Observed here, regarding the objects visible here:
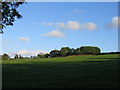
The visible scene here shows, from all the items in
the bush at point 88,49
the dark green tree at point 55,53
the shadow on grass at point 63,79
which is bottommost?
the shadow on grass at point 63,79

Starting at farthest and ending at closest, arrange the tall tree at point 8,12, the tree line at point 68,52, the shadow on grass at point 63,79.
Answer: the tree line at point 68,52 → the tall tree at point 8,12 → the shadow on grass at point 63,79

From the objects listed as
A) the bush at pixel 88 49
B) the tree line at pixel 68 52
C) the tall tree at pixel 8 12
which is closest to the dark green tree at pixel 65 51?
the tree line at pixel 68 52

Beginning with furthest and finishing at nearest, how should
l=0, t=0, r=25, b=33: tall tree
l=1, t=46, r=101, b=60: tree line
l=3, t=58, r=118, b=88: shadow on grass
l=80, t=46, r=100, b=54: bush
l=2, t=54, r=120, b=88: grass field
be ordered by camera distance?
l=80, t=46, r=100, b=54: bush < l=1, t=46, r=101, b=60: tree line < l=0, t=0, r=25, b=33: tall tree < l=2, t=54, r=120, b=88: grass field < l=3, t=58, r=118, b=88: shadow on grass

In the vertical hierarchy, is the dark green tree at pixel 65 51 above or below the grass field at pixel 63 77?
above

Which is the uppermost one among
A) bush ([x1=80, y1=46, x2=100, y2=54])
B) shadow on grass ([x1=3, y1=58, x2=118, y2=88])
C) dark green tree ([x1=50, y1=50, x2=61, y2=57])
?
bush ([x1=80, y1=46, x2=100, y2=54])

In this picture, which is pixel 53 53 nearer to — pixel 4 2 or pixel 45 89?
pixel 4 2

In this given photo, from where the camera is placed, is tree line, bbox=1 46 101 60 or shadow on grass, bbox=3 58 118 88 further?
tree line, bbox=1 46 101 60

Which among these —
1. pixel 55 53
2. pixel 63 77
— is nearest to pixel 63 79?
pixel 63 77

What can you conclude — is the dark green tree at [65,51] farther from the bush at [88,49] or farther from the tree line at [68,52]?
the bush at [88,49]

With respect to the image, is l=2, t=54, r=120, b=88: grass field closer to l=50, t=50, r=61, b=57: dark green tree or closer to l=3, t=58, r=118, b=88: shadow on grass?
l=3, t=58, r=118, b=88: shadow on grass

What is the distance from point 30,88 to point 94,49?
68.0 meters

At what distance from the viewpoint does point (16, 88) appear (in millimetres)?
10930

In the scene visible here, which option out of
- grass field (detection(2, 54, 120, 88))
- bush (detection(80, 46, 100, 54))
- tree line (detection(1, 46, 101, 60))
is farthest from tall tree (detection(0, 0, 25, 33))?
bush (detection(80, 46, 100, 54))

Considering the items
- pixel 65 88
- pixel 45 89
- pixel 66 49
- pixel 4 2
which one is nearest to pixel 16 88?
pixel 45 89
